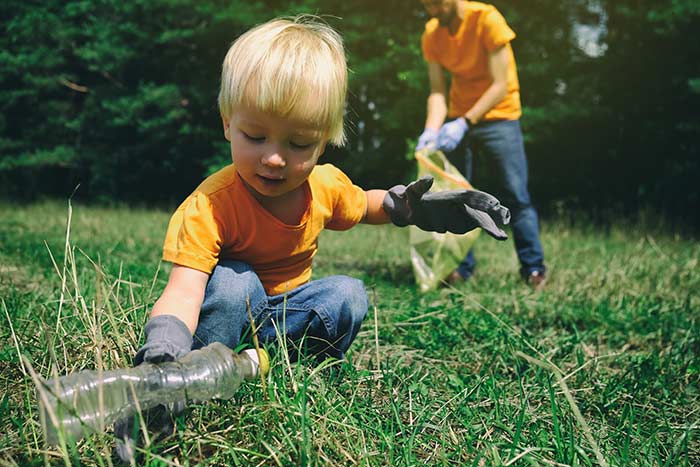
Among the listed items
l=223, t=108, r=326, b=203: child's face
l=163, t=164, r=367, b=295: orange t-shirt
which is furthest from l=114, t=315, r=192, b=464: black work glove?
l=223, t=108, r=326, b=203: child's face

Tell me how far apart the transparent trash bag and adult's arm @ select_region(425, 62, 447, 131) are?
35 centimetres

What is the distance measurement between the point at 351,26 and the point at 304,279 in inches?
367

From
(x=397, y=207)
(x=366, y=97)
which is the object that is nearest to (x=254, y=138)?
(x=397, y=207)

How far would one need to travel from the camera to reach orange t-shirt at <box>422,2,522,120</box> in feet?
11.9

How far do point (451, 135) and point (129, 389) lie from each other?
2736 millimetres

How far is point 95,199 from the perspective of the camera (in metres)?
12.5

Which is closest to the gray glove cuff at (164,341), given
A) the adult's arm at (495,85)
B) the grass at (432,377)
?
the grass at (432,377)

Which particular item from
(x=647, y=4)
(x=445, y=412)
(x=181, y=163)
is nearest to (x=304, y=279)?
(x=445, y=412)

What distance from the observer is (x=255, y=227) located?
5.67 ft

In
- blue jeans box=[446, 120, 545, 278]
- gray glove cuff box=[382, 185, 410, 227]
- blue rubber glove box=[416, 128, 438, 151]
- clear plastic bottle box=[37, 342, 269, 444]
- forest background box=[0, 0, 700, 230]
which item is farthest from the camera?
forest background box=[0, 0, 700, 230]

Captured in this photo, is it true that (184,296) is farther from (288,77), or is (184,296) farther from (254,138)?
(288,77)

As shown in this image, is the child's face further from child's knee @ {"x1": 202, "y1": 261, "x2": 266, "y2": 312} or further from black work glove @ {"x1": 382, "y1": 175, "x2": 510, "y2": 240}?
black work glove @ {"x1": 382, "y1": 175, "x2": 510, "y2": 240}

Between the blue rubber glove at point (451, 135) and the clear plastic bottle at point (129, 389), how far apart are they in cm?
253

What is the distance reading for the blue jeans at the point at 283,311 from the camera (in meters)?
1.65
